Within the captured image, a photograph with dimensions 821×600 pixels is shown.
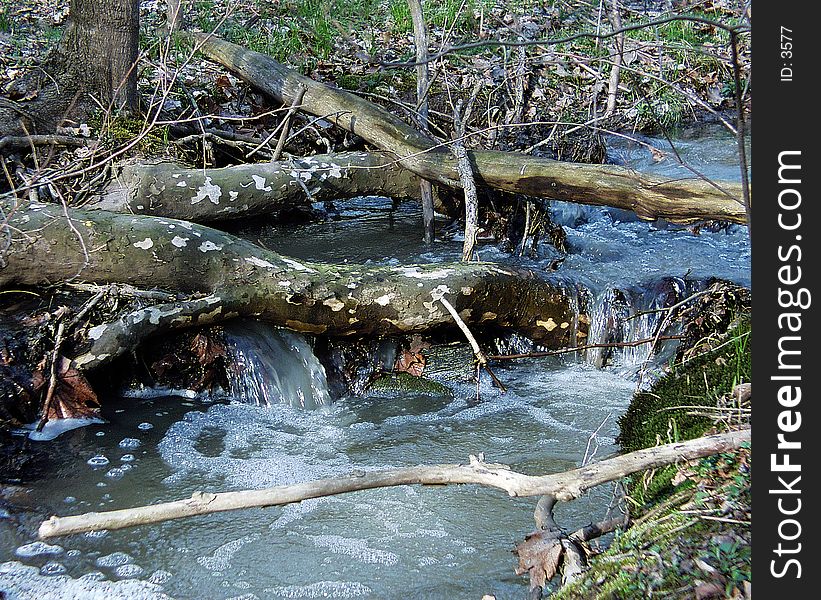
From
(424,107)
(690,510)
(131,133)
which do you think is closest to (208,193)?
(131,133)

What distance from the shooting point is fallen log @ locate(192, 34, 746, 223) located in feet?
17.8

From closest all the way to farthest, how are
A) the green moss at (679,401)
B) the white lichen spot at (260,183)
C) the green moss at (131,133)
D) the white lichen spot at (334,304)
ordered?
the green moss at (679,401) → the white lichen spot at (334,304) → the white lichen spot at (260,183) → the green moss at (131,133)

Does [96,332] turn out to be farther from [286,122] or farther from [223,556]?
[286,122]

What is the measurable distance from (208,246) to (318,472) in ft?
5.35

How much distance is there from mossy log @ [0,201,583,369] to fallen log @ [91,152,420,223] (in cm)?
82

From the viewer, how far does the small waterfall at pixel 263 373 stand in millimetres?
4949

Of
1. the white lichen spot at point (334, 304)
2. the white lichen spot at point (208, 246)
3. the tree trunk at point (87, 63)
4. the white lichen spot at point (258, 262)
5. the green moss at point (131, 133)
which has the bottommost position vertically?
the white lichen spot at point (334, 304)

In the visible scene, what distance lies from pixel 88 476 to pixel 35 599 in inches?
38.1

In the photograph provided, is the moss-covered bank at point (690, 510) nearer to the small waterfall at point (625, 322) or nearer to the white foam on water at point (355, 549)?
the white foam on water at point (355, 549)

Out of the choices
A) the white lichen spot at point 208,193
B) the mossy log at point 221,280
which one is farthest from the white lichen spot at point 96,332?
the white lichen spot at point 208,193

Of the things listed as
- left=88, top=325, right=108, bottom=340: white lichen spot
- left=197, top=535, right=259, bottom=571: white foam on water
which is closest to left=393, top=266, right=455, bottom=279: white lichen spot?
left=88, top=325, right=108, bottom=340: white lichen spot

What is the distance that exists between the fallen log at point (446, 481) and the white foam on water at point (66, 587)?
0.83 m

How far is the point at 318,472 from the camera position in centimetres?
416

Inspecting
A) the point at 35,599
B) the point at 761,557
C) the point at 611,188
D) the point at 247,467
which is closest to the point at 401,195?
the point at 611,188
